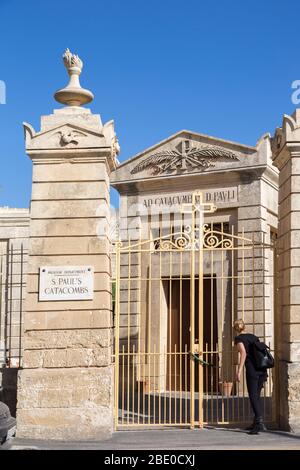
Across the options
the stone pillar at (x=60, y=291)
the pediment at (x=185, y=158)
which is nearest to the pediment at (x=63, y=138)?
the stone pillar at (x=60, y=291)

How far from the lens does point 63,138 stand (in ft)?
31.8

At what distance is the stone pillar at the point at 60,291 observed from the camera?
9047 millimetres

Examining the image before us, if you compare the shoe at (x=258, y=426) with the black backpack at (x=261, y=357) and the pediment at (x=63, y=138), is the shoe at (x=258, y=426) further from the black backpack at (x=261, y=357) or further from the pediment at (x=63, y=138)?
the pediment at (x=63, y=138)

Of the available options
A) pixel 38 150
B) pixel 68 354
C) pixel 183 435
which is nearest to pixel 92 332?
pixel 68 354

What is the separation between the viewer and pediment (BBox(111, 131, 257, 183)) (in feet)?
50.4

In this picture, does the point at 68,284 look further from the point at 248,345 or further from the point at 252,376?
the point at 252,376

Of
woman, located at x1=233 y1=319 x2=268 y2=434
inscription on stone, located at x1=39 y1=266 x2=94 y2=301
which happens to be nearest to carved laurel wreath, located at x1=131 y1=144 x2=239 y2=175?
woman, located at x1=233 y1=319 x2=268 y2=434

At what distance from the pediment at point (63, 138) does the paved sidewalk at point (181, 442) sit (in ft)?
13.4

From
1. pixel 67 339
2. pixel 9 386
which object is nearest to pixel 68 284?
pixel 67 339

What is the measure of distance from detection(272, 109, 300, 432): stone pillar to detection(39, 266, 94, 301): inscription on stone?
9.22ft

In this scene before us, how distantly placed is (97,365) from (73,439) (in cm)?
102

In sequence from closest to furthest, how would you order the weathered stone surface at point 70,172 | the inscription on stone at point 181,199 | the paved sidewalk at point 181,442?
the paved sidewalk at point 181,442 → the weathered stone surface at point 70,172 → the inscription on stone at point 181,199

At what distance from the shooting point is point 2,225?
16.3 meters

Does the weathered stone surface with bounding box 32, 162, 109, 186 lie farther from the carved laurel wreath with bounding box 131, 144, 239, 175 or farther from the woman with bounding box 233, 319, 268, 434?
the carved laurel wreath with bounding box 131, 144, 239, 175
